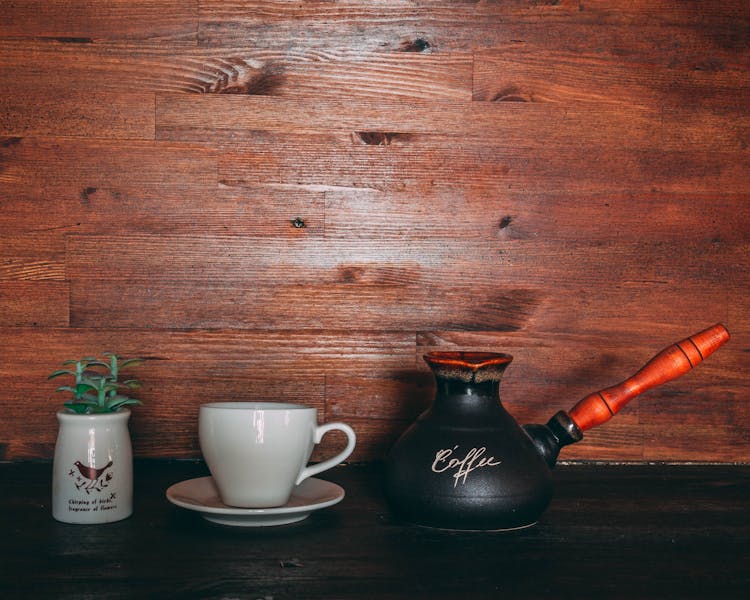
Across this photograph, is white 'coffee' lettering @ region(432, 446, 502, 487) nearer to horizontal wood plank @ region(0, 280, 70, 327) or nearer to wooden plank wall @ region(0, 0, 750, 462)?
wooden plank wall @ region(0, 0, 750, 462)

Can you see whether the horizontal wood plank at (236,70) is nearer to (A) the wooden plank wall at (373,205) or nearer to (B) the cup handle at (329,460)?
(A) the wooden plank wall at (373,205)

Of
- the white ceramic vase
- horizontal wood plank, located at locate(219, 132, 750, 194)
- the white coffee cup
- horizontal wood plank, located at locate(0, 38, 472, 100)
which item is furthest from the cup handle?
horizontal wood plank, located at locate(0, 38, 472, 100)

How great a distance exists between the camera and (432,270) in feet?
3.59

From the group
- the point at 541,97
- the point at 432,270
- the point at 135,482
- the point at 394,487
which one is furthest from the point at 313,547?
the point at 541,97

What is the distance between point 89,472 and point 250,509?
0.54 ft

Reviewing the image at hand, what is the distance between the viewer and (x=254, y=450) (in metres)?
0.76

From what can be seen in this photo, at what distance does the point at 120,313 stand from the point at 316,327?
0.27m

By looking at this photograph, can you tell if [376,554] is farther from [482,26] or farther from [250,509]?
[482,26]

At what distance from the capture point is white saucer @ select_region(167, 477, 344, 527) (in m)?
0.74

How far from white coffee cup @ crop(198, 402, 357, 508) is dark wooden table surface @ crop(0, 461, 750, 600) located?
0.13 ft

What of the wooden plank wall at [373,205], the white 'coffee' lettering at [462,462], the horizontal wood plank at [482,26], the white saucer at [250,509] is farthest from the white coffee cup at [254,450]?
the horizontal wood plank at [482,26]

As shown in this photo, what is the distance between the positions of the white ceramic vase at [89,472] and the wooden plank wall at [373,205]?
29 centimetres

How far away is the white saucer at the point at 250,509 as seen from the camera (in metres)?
0.74

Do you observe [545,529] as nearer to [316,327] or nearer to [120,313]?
[316,327]
